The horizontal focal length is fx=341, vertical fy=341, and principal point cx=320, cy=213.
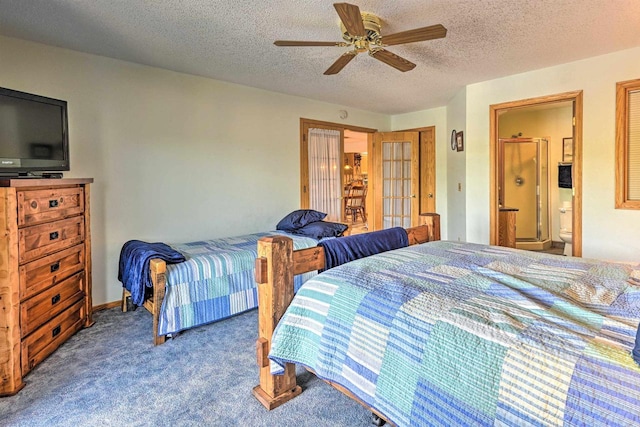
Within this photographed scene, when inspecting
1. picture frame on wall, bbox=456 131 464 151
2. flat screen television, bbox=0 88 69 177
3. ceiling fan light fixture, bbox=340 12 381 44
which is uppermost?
ceiling fan light fixture, bbox=340 12 381 44

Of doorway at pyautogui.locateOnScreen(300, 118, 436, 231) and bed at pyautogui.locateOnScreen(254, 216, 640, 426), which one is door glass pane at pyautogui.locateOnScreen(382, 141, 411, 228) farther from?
bed at pyautogui.locateOnScreen(254, 216, 640, 426)

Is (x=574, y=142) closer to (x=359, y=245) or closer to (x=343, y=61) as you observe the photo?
(x=343, y=61)

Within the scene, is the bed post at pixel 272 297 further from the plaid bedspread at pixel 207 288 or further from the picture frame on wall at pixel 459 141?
the picture frame on wall at pixel 459 141

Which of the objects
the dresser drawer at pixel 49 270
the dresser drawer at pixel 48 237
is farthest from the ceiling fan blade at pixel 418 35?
the dresser drawer at pixel 49 270

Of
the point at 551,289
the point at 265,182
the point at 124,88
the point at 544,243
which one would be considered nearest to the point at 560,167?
the point at 544,243

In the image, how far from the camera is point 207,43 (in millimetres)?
2836

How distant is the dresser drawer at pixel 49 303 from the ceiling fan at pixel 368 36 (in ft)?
7.41

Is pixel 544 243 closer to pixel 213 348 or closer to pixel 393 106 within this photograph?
pixel 393 106

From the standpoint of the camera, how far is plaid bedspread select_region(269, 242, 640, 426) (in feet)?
2.75

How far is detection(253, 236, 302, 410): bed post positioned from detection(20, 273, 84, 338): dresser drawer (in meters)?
1.44

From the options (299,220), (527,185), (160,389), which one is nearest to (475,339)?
(160,389)

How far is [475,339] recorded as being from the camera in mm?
1014

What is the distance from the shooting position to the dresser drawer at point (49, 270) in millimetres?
2018

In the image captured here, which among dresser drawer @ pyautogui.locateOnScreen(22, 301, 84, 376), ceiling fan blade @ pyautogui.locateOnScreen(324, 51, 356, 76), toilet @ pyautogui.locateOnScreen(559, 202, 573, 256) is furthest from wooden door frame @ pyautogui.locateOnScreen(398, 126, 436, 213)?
dresser drawer @ pyautogui.locateOnScreen(22, 301, 84, 376)
